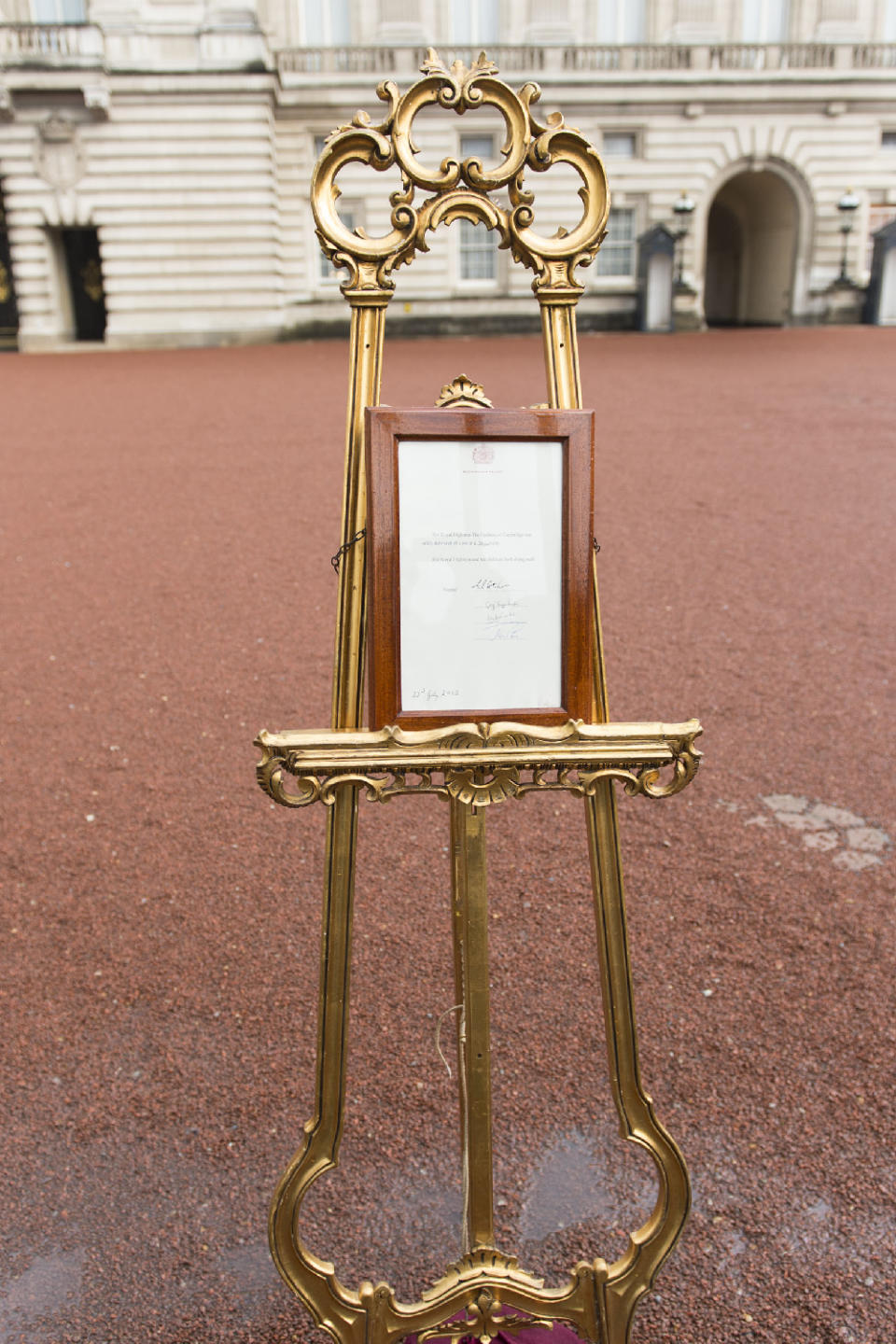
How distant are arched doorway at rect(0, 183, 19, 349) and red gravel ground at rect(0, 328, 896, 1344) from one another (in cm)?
1958

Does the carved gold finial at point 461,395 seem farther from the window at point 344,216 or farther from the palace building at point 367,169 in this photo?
the window at point 344,216

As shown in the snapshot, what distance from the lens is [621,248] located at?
26.1 m

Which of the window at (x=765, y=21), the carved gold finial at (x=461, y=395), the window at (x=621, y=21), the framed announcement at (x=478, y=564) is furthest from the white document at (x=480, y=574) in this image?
the window at (x=765, y=21)

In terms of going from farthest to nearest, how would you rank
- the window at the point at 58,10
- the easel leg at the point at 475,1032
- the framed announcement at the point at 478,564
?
1. the window at the point at 58,10
2. the easel leg at the point at 475,1032
3. the framed announcement at the point at 478,564

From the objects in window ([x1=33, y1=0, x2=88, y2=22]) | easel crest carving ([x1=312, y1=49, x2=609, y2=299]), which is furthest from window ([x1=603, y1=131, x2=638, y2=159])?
easel crest carving ([x1=312, y1=49, x2=609, y2=299])

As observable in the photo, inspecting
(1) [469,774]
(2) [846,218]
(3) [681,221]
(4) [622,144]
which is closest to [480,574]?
(1) [469,774]

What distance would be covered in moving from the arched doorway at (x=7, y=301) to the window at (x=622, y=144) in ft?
44.3

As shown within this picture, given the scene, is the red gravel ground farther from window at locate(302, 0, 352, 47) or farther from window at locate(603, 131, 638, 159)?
window at locate(302, 0, 352, 47)

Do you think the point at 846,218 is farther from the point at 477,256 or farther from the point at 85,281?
the point at 85,281

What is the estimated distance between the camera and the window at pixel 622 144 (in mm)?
26047

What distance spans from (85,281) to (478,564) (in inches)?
1036

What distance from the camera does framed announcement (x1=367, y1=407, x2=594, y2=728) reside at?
1707 mm

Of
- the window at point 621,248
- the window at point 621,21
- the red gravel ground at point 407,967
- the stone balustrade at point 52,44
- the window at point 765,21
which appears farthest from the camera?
the window at point 765,21

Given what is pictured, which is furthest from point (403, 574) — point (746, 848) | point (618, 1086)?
point (746, 848)
